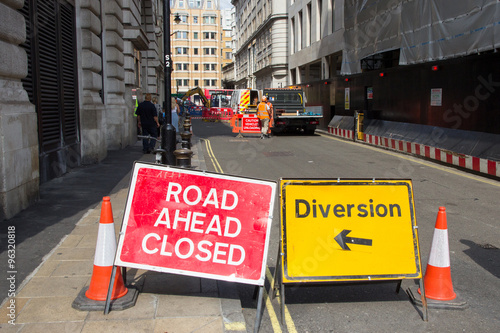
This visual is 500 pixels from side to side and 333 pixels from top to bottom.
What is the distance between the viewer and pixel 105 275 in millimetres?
4145

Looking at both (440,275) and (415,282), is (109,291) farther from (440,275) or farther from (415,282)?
(415,282)

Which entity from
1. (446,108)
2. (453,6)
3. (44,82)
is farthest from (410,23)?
(44,82)

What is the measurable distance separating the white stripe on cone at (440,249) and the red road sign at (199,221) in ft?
5.06

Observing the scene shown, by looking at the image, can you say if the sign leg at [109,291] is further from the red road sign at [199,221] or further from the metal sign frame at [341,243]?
the metal sign frame at [341,243]

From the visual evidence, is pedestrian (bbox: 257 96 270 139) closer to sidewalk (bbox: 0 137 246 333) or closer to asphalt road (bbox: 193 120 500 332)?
asphalt road (bbox: 193 120 500 332)

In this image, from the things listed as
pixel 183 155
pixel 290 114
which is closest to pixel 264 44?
pixel 290 114

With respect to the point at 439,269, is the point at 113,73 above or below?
above

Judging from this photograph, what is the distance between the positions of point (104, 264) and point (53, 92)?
25.3 feet

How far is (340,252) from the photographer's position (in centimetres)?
425

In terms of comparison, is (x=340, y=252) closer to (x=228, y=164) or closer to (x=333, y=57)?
(x=228, y=164)

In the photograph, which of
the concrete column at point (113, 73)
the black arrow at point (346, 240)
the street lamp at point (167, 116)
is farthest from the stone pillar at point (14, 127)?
the concrete column at point (113, 73)

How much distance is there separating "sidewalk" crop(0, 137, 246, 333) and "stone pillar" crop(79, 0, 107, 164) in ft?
25.6

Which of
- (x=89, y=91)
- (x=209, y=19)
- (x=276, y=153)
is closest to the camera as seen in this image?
(x=89, y=91)

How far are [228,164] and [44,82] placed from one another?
5.34 metres
